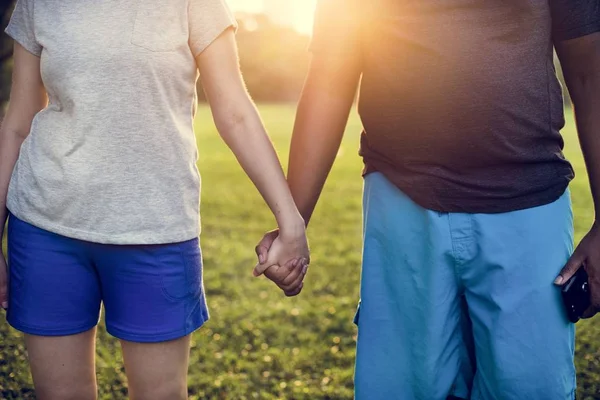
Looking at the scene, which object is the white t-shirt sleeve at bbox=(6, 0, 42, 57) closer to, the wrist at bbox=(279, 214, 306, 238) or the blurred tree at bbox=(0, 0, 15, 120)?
the wrist at bbox=(279, 214, 306, 238)

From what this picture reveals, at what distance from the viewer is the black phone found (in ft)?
6.68

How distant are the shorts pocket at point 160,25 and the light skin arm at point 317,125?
484 millimetres

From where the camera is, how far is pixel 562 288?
6.72 feet

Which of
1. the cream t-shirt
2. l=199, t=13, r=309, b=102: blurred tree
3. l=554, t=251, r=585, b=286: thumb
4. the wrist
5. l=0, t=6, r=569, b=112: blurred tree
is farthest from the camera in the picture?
l=199, t=13, r=309, b=102: blurred tree

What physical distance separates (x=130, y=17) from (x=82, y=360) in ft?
3.04

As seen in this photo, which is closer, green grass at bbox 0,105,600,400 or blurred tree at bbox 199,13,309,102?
green grass at bbox 0,105,600,400

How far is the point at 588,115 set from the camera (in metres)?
2.12

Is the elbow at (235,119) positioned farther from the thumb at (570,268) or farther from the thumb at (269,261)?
the thumb at (570,268)

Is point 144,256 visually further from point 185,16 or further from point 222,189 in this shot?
point 222,189

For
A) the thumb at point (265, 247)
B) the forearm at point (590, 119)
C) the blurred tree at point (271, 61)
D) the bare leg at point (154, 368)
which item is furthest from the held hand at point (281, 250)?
the blurred tree at point (271, 61)

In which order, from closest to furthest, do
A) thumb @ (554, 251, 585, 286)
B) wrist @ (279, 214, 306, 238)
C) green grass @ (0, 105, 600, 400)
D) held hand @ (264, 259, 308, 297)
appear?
thumb @ (554, 251, 585, 286) < wrist @ (279, 214, 306, 238) < held hand @ (264, 259, 308, 297) < green grass @ (0, 105, 600, 400)

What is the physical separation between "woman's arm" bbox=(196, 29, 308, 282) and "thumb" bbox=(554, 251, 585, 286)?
0.73 meters

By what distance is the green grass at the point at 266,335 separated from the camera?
417 centimetres

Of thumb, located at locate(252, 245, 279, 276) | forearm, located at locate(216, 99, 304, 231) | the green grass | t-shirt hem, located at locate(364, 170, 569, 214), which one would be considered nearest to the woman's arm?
forearm, located at locate(216, 99, 304, 231)
